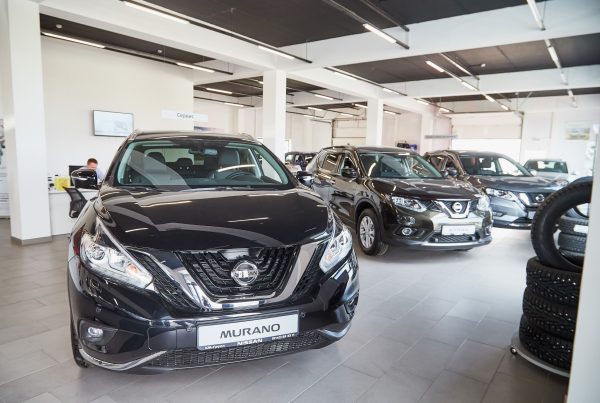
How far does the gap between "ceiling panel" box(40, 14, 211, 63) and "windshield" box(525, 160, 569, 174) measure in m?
10.1

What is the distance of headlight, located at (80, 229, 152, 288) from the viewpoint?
1.67 metres

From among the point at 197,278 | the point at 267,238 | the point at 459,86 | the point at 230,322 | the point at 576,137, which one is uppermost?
the point at 459,86

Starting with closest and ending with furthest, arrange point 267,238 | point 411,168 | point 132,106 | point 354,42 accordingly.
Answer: point 267,238
point 411,168
point 354,42
point 132,106

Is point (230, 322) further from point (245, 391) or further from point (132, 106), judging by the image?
point (132, 106)

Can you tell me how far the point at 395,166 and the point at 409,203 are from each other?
1.05m

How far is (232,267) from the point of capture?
5.73ft

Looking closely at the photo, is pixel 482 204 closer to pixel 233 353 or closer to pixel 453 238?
pixel 453 238

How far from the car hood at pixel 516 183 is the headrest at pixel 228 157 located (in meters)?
4.52

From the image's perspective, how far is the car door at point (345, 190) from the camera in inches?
206

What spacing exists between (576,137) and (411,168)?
16.6m

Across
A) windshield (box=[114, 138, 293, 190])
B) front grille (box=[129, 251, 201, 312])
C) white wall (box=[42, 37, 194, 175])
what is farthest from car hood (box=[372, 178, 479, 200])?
white wall (box=[42, 37, 194, 175])

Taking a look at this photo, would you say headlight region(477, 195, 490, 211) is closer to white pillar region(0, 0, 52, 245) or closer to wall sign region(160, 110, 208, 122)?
white pillar region(0, 0, 52, 245)

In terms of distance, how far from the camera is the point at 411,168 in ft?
17.9

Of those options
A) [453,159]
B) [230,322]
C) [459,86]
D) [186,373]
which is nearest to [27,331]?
[186,373]
